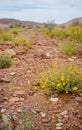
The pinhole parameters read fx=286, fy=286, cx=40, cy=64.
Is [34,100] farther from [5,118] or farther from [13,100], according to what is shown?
[5,118]

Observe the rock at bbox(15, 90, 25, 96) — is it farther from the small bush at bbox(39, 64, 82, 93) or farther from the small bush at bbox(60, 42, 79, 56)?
the small bush at bbox(60, 42, 79, 56)

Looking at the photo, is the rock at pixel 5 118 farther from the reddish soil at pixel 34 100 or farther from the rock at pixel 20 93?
the rock at pixel 20 93

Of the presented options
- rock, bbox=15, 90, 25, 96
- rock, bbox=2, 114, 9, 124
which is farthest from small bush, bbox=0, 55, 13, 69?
rock, bbox=2, 114, 9, 124

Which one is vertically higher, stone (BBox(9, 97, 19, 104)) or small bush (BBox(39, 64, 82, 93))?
small bush (BBox(39, 64, 82, 93))

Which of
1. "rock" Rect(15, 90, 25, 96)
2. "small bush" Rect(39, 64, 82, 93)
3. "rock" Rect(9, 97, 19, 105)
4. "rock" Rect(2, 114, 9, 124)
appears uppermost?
"small bush" Rect(39, 64, 82, 93)

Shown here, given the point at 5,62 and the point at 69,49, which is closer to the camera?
the point at 5,62

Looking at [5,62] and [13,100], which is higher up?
[5,62]

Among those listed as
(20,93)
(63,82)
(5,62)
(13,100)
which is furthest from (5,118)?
(5,62)

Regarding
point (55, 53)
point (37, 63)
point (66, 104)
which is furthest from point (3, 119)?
point (55, 53)

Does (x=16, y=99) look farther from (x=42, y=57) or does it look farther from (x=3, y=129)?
(x=42, y=57)

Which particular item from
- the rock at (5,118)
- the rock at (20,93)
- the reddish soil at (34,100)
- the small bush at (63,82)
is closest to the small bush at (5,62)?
the reddish soil at (34,100)

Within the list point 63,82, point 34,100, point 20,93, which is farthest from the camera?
point 20,93

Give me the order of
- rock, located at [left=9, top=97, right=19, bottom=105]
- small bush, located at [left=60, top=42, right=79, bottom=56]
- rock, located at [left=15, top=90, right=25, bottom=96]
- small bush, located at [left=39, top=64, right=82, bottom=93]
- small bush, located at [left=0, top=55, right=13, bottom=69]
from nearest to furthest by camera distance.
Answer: rock, located at [left=9, top=97, right=19, bottom=105], small bush, located at [left=39, top=64, right=82, bottom=93], rock, located at [left=15, top=90, right=25, bottom=96], small bush, located at [left=0, top=55, right=13, bottom=69], small bush, located at [left=60, top=42, right=79, bottom=56]

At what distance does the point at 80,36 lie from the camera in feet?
33.1
